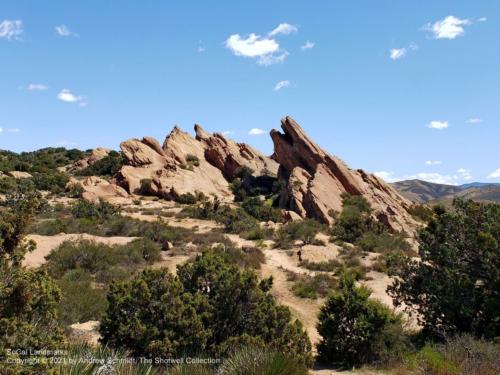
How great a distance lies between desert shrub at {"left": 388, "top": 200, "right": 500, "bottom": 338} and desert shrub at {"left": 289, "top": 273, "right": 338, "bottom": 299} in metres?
4.86

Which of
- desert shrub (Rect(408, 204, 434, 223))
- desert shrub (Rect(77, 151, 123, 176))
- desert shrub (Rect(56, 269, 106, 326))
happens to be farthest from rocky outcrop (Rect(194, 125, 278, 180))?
desert shrub (Rect(56, 269, 106, 326))

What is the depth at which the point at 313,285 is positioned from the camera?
1716cm

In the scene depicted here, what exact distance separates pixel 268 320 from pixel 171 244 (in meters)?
14.5

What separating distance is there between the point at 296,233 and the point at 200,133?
36.8 meters

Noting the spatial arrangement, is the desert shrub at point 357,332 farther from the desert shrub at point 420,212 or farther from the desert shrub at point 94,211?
the desert shrub at point 420,212

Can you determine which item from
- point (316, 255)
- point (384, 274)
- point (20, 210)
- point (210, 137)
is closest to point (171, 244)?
point (316, 255)

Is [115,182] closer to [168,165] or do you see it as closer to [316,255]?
[168,165]

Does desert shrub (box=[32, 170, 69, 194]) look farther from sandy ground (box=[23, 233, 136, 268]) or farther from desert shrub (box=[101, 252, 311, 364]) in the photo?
desert shrub (box=[101, 252, 311, 364])

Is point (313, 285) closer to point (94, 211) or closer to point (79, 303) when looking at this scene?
point (79, 303)

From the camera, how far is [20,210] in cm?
601

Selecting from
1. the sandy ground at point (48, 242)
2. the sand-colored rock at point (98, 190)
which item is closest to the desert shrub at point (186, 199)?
the sand-colored rock at point (98, 190)

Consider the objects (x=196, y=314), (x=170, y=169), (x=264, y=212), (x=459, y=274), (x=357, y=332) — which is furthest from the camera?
(x=170, y=169)

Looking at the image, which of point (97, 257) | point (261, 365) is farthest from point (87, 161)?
point (261, 365)

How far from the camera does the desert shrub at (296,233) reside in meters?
26.1
